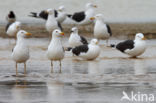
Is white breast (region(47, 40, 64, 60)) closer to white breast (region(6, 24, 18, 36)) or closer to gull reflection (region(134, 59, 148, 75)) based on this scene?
gull reflection (region(134, 59, 148, 75))

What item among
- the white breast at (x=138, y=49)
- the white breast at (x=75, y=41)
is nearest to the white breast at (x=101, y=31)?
the white breast at (x=75, y=41)

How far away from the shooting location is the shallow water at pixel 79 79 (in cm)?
923

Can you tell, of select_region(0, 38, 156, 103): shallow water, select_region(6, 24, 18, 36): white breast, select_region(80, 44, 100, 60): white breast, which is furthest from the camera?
select_region(6, 24, 18, 36): white breast

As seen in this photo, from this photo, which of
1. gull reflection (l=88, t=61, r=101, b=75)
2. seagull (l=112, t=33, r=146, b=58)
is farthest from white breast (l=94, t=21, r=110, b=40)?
gull reflection (l=88, t=61, r=101, b=75)

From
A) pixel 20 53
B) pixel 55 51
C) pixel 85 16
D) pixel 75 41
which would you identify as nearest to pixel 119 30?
pixel 85 16

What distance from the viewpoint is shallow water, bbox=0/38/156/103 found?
9.23m

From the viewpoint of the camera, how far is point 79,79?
11250 mm

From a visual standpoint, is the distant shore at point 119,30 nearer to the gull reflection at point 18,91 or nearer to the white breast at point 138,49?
the white breast at point 138,49

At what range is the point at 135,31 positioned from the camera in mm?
22875

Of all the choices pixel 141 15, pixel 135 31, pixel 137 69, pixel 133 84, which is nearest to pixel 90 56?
pixel 137 69

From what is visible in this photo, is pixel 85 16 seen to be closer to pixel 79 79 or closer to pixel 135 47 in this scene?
pixel 135 47

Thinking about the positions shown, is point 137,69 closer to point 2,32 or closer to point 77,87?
point 77,87

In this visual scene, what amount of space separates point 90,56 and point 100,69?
1.75m

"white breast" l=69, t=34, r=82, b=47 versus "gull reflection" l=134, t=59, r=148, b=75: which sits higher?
"white breast" l=69, t=34, r=82, b=47
